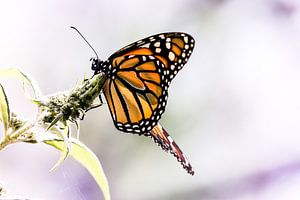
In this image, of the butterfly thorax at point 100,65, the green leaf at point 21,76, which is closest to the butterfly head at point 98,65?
the butterfly thorax at point 100,65

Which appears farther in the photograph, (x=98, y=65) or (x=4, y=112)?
(x=98, y=65)

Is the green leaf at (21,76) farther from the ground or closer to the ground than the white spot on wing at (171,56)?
closer to the ground

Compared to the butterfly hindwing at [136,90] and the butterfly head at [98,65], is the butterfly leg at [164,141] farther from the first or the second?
the butterfly head at [98,65]

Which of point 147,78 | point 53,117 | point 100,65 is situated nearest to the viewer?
point 53,117

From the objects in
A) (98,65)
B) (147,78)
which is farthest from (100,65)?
(147,78)

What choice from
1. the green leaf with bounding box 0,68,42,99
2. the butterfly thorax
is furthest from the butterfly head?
the green leaf with bounding box 0,68,42,99

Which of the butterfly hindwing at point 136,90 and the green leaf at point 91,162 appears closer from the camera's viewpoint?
the green leaf at point 91,162

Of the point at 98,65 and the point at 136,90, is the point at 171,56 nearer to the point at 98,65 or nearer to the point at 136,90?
the point at 136,90

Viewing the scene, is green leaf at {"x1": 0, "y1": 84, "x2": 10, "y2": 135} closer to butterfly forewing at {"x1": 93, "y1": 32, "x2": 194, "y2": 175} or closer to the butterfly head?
the butterfly head

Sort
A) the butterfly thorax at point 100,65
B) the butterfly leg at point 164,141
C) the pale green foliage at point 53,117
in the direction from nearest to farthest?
the pale green foliage at point 53,117 < the butterfly thorax at point 100,65 < the butterfly leg at point 164,141
